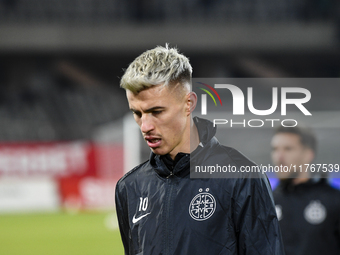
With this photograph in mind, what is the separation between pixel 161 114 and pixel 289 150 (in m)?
1.86

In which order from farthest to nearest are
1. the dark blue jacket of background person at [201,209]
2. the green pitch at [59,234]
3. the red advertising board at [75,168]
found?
1. the red advertising board at [75,168]
2. the green pitch at [59,234]
3. the dark blue jacket of background person at [201,209]

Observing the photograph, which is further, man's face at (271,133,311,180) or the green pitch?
the green pitch

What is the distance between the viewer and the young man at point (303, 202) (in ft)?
10.9

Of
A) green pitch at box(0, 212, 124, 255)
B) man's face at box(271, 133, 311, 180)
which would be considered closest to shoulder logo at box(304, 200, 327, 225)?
man's face at box(271, 133, 311, 180)

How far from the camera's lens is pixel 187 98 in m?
1.91

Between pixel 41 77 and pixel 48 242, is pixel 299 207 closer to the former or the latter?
pixel 48 242

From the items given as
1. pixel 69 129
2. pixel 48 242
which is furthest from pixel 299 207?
pixel 69 129

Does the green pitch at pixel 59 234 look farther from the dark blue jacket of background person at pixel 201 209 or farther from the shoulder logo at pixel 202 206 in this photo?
the shoulder logo at pixel 202 206

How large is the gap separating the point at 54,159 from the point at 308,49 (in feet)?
40.0

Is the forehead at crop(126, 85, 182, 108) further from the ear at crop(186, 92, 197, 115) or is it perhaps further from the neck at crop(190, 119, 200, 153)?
the neck at crop(190, 119, 200, 153)

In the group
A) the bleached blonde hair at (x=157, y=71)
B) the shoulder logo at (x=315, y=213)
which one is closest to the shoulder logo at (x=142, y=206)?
the bleached blonde hair at (x=157, y=71)

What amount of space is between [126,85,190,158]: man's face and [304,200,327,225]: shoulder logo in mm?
1862

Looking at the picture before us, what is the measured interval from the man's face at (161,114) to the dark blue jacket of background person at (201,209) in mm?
85

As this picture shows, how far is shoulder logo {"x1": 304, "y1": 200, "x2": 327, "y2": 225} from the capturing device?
338cm
